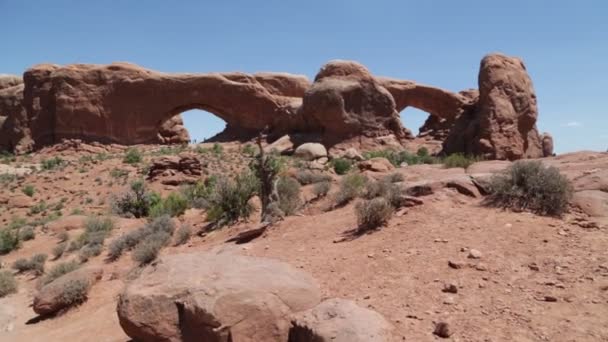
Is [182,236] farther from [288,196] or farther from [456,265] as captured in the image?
[456,265]

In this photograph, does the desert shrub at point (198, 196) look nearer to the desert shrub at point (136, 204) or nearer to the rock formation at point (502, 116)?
the desert shrub at point (136, 204)

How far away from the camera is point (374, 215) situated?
610 centimetres

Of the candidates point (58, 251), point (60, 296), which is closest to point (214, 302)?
point (60, 296)

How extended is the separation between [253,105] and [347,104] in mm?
8600

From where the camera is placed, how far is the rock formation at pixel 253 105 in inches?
759

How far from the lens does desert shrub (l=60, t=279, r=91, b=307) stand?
6.50m

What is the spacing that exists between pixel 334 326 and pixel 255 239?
3.86 metres

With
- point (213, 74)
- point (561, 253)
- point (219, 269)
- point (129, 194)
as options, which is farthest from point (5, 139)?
point (561, 253)

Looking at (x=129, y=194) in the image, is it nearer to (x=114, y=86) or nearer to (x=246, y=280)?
(x=246, y=280)

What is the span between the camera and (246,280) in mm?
3838

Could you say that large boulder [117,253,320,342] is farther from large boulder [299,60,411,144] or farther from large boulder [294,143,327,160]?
large boulder [299,60,411,144]

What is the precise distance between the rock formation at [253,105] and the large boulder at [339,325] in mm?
16537

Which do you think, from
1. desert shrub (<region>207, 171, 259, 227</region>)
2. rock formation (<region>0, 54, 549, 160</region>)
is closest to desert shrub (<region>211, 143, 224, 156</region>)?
rock formation (<region>0, 54, 549, 160</region>)

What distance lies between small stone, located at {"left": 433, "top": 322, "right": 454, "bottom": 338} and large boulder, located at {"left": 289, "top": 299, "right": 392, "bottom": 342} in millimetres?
363
